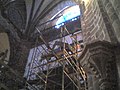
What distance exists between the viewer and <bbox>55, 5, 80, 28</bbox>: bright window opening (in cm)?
1322

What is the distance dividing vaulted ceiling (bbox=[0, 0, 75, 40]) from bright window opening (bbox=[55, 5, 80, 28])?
457 millimetres

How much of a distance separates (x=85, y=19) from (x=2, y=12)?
7562 mm

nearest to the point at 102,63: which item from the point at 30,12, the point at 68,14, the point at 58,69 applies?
the point at 58,69

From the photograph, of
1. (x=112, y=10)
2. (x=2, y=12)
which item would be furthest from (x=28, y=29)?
(x=112, y=10)

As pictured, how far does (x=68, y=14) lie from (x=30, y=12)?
261 centimetres

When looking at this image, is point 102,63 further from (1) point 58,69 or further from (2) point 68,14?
(2) point 68,14

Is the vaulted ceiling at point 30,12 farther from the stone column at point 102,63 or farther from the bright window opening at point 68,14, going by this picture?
the stone column at point 102,63

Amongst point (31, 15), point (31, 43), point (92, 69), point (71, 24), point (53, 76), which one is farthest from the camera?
point (31, 15)

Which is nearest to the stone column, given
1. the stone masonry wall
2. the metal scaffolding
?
the stone masonry wall

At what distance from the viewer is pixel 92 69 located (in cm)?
497

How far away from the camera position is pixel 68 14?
1359 centimetres

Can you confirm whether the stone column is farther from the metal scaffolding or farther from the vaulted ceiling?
the vaulted ceiling

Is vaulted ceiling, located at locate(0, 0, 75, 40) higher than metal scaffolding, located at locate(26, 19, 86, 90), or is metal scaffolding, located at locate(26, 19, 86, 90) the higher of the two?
vaulted ceiling, located at locate(0, 0, 75, 40)

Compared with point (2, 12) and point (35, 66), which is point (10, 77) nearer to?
point (35, 66)
